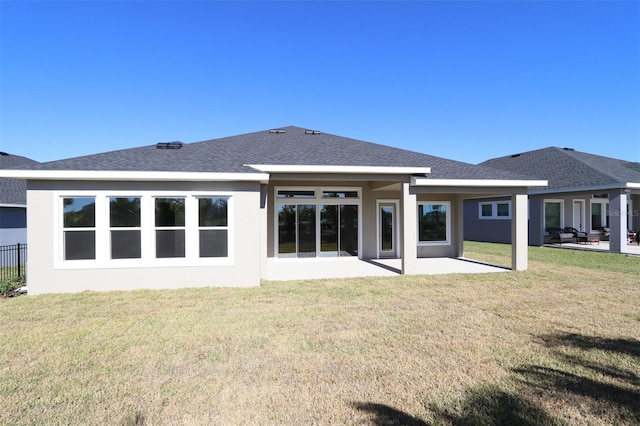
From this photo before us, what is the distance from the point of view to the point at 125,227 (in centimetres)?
858

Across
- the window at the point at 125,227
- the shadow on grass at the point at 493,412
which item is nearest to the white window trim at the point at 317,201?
the window at the point at 125,227

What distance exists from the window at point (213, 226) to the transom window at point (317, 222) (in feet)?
14.2

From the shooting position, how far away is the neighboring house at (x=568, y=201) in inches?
616

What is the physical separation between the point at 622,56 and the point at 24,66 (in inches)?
965

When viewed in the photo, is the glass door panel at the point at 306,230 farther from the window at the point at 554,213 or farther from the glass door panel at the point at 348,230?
the window at the point at 554,213

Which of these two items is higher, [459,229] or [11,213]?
[11,213]

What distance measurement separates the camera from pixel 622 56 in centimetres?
1341


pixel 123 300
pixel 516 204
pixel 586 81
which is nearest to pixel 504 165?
pixel 586 81

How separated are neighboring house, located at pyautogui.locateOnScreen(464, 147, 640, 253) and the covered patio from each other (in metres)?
8.45

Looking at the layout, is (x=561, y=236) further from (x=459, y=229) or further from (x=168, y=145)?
(x=168, y=145)

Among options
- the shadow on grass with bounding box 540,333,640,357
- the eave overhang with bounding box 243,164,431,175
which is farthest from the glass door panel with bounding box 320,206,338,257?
the shadow on grass with bounding box 540,333,640,357

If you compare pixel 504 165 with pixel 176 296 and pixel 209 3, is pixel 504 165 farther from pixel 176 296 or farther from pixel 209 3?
pixel 176 296

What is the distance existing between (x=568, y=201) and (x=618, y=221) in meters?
5.48

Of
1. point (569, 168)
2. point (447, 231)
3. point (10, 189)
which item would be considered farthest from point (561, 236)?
point (10, 189)
